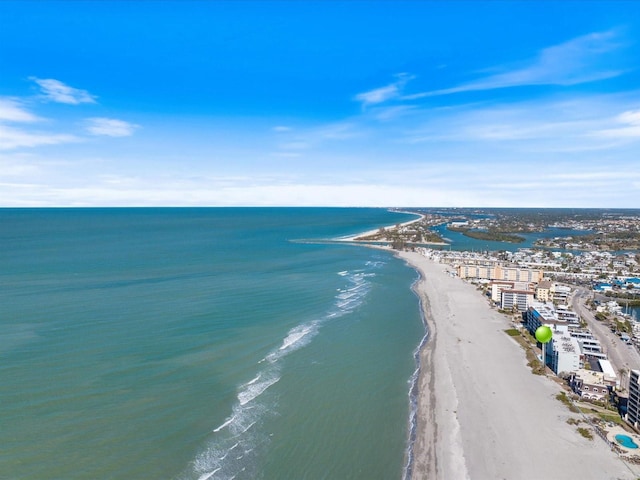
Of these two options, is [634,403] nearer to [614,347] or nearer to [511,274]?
[614,347]

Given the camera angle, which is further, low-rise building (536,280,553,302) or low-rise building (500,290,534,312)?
low-rise building (536,280,553,302)

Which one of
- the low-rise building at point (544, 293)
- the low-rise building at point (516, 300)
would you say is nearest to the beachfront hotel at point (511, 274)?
the low-rise building at point (544, 293)

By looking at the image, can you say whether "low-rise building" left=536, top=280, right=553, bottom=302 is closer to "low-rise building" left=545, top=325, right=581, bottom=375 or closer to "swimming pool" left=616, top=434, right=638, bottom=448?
"low-rise building" left=545, top=325, right=581, bottom=375

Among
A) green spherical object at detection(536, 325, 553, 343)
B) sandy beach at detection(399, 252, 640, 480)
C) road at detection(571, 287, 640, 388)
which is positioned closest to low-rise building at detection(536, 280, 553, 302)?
road at detection(571, 287, 640, 388)

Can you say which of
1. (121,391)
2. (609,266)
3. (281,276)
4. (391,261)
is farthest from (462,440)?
(609,266)

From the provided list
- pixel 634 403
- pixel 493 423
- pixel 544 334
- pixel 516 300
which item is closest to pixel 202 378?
pixel 493 423

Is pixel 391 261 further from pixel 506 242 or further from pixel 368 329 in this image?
pixel 506 242

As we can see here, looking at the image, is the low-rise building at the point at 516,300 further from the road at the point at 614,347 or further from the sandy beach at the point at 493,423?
the sandy beach at the point at 493,423
